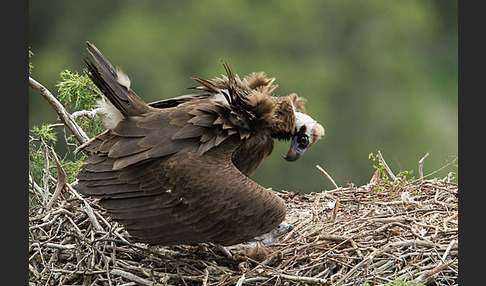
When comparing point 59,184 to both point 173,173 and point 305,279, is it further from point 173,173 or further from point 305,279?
point 305,279

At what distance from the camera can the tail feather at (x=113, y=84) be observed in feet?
14.0

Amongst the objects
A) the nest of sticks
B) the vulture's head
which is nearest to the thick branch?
the nest of sticks

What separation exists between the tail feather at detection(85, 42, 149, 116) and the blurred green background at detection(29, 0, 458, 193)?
29.1ft

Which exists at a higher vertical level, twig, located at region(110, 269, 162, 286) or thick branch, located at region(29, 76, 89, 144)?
thick branch, located at region(29, 76, 89, 144)

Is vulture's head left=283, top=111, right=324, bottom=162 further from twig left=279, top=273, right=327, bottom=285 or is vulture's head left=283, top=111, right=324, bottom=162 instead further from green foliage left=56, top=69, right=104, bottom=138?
green foliage left=56, top=69, right=104, bottom=138

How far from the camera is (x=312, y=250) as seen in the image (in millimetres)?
4391

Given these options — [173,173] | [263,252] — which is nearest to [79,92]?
[173,173]

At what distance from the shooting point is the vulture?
13.5 feet

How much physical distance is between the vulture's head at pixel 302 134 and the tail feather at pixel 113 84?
118 centimetres

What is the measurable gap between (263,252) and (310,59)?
1257cm

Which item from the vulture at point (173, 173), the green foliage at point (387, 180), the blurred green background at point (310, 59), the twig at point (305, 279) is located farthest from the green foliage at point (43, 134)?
the blurred green background at point (310, 59)

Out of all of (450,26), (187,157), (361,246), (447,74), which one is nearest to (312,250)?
(361,246)

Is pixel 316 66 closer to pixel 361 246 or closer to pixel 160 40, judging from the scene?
pixel 160 40

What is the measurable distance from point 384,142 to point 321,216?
10238mm
